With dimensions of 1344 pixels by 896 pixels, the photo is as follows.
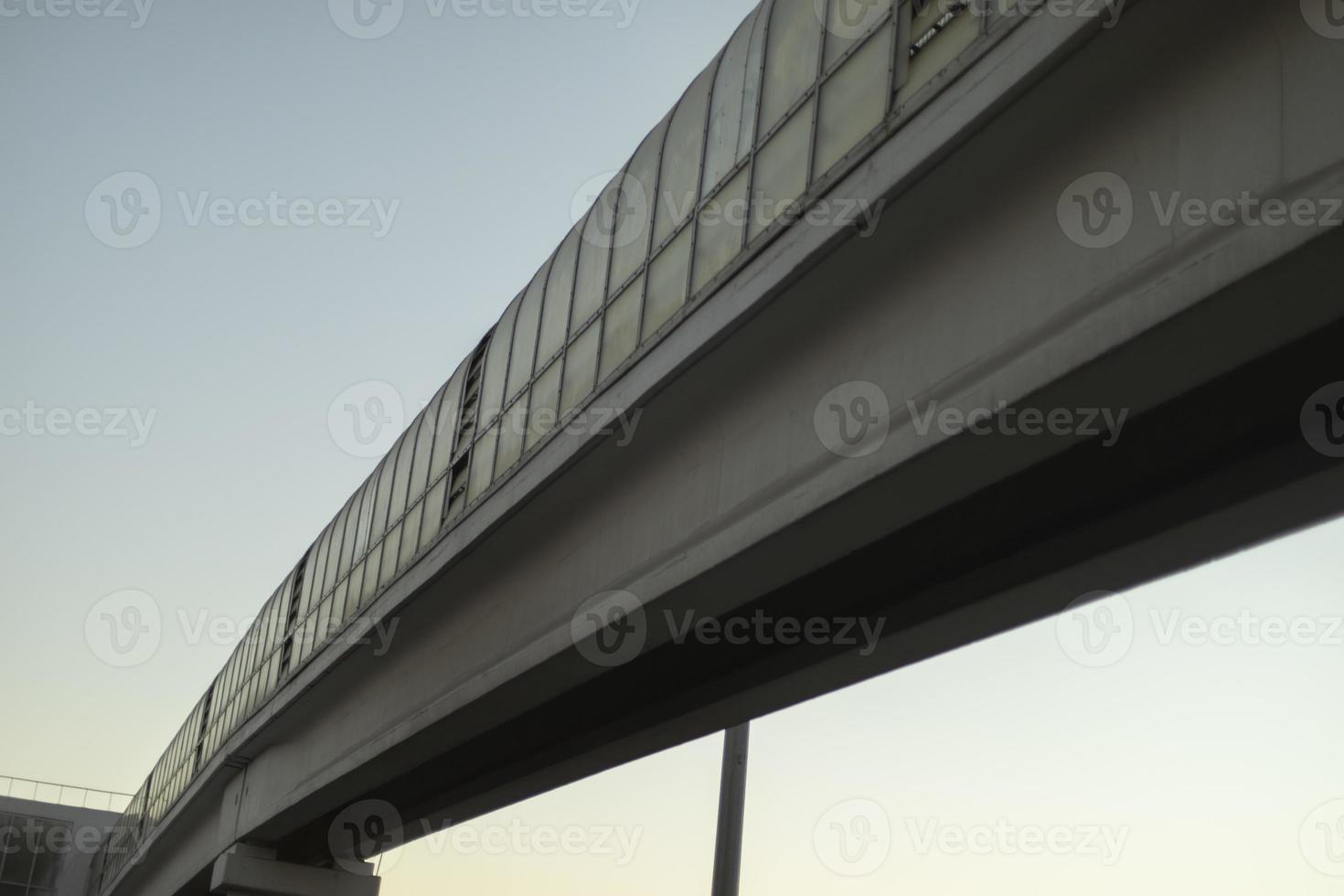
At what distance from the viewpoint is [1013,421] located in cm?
775

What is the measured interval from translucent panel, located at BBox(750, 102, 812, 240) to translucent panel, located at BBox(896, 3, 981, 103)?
1.25m

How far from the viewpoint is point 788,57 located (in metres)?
10.7

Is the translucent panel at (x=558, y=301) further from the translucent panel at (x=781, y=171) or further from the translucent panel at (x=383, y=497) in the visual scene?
the translucent panel at (x=383, y=497)

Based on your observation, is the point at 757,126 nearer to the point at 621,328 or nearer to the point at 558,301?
the point at 621,328

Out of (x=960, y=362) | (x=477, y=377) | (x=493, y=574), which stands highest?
(x=477, y=377)

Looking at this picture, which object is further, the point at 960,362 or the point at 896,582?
the point at 896,582

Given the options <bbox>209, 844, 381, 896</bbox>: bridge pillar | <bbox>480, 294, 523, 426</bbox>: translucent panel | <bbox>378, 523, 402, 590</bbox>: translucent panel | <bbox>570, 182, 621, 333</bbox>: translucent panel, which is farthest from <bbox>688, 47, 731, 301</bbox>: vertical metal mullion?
<bbox>209, 844, 381, 896</bbox>: bridge pillar

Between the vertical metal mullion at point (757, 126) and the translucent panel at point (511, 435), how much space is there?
4.61 metres

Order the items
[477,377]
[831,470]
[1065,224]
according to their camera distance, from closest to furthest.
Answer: [1065,224], [831,470], [477,377]

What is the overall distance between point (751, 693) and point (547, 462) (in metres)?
2.85

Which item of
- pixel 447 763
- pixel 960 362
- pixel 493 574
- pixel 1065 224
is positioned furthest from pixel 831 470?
pixel 447 763

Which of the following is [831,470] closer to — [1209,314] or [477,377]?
[1209,314]

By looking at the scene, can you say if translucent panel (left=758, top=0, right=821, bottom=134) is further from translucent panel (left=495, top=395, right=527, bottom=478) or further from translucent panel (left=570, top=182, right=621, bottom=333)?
translucent panel (left=495, top=395, right=527, bottom=478)

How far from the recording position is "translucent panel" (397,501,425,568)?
57.0 feet
